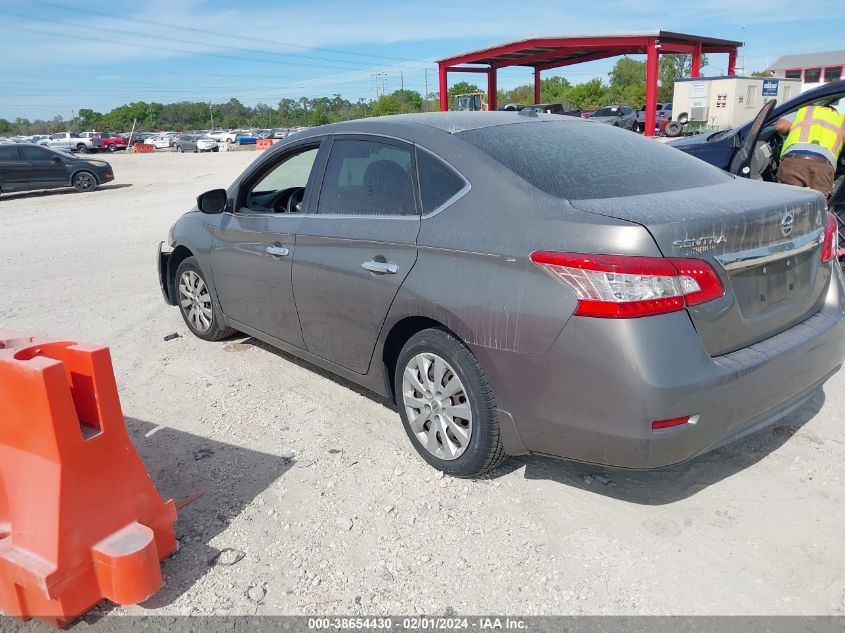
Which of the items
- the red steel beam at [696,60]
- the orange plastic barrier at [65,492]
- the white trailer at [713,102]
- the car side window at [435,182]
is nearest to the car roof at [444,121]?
the car side window at [435,182]

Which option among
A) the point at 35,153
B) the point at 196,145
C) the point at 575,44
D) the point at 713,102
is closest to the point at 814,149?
the point at 35,153

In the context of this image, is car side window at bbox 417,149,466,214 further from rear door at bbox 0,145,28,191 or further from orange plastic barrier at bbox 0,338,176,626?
rear door at bbox 0,145,28,191

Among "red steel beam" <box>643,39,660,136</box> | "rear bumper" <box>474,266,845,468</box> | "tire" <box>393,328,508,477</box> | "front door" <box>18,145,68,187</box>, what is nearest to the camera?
"rear bumper" <box>474,266,845,468</box>

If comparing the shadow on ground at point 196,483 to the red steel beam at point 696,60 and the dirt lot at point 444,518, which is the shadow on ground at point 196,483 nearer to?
the dirt lot at point 444,518

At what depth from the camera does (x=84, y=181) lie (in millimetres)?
21109

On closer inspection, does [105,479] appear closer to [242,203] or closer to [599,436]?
[599,436]

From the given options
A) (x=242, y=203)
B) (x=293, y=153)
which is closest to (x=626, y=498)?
(x=293, y=153)

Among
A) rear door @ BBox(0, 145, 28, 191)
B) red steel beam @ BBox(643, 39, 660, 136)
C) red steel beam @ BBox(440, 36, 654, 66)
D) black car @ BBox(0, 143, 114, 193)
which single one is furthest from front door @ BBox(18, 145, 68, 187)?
red steel beam @ BBox(643, 39, 660, 136)

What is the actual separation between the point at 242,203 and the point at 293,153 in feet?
2.17

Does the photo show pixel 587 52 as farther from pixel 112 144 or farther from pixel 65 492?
pixel 112 144

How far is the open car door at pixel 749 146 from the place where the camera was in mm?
6750

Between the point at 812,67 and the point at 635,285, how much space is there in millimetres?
70201

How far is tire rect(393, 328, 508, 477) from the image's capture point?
10.3 feet

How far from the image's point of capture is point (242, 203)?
494 cm
